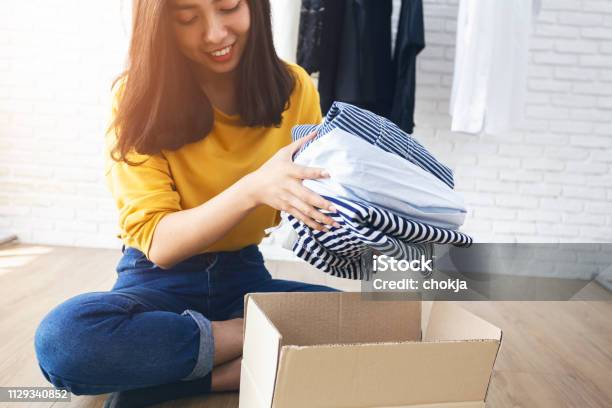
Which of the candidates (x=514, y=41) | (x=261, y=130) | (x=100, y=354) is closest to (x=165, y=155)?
(x=261, y=130)

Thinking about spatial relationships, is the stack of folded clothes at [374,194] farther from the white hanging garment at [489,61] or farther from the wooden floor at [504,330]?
the white hanging garment at [489,61]

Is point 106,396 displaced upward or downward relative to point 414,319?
downward

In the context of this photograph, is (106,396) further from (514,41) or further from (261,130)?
(514,41)

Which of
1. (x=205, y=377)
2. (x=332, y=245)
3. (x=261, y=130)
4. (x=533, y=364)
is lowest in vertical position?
(x=533, y=364)

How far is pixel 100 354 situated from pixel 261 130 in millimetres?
593

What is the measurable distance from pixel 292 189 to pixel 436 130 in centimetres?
198

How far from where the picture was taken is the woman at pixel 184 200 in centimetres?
115

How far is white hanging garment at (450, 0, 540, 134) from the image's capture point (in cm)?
230

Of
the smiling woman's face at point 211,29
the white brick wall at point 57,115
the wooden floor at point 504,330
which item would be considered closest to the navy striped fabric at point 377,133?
the smiling woman's face at point 211,29

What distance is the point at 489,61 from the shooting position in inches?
90.8

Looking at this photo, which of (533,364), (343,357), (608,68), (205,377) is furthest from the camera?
(608,68)

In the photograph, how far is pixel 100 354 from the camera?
3.75 feet

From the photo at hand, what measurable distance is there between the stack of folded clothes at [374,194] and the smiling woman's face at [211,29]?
363mm

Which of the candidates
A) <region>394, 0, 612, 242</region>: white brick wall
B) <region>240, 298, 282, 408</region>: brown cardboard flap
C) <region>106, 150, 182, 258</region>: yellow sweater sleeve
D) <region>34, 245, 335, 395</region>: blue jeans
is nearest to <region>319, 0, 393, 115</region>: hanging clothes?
<region>394, 0, 612, 242</region>: white brick wall
